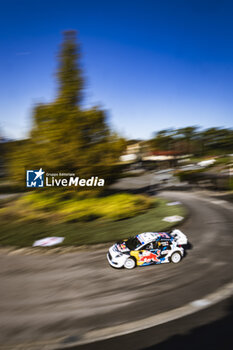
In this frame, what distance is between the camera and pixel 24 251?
12586 millimetres

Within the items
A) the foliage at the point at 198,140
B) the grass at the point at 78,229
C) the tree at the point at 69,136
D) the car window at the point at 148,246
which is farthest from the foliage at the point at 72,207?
the foliage at the point at 198,140

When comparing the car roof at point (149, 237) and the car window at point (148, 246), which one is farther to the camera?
the car roof at point (149, 237)

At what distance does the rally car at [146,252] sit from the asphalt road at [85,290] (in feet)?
1.14

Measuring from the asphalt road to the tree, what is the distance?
31.7 feet

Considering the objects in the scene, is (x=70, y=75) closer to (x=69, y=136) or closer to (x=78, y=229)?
(x=69, y=136)

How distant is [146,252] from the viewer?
34.7 ft

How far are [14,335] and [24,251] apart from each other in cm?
609

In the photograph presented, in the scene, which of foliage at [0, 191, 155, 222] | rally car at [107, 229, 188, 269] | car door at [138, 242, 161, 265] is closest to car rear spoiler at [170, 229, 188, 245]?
rally car at [107, 229, 188, 269]

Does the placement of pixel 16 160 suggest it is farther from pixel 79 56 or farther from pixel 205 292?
pixel 205 292

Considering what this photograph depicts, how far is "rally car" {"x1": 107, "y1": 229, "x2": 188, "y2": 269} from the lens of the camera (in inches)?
411

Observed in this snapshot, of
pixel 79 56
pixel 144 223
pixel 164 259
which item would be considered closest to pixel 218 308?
pixel 164 259

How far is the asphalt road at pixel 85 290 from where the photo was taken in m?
7.15

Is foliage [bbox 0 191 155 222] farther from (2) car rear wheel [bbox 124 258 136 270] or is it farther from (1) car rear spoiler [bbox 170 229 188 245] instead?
(2) car rear wheel [bbox 124 258 136 270]

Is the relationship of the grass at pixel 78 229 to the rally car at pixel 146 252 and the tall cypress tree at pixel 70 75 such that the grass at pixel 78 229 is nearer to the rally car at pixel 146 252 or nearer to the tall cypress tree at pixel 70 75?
the rally car at pixel 146 252
